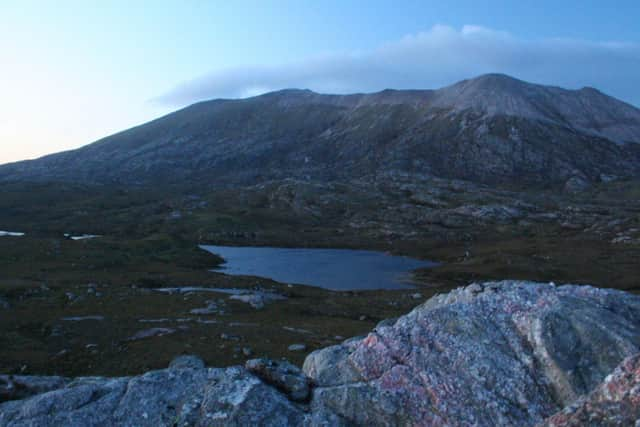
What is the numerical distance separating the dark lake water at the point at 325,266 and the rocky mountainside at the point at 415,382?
7025 centimetres

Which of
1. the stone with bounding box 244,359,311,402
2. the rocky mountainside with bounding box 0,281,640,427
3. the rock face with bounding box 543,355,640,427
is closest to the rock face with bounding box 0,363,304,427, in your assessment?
the rocky mountainside with bounding box 0,281,640,427

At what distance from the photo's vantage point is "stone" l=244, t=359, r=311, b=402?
626 inches

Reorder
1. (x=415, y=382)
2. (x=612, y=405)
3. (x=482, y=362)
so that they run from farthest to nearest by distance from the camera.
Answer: (x=482, y=362) < (x=415, y=382) < (x=612, y=405)

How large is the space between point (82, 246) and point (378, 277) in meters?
65.2

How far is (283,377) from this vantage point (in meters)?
16.3

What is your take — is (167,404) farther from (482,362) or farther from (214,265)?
(214,265)

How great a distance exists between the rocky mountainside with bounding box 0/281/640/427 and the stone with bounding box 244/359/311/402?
0.04m

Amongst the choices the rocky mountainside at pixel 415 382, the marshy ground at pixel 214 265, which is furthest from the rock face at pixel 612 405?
the marshy ground at pixel 214 265

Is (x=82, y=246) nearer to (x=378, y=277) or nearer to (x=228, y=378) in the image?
(x=378, y=277)

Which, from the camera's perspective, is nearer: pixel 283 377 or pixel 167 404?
pixel 167 404

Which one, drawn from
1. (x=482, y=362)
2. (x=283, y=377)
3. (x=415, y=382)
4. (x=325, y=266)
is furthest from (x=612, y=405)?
(x=325, y=266)

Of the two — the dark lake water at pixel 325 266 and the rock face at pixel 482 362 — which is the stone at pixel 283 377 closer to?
the rock face at pixel 482 362

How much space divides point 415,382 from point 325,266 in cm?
9656

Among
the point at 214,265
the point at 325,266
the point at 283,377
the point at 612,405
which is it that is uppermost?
the point at 612,405
